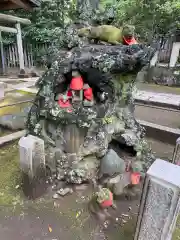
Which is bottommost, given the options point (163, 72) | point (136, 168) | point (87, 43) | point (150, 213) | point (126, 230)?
point (126, 230)

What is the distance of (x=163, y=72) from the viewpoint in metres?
11.2

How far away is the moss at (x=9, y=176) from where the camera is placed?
9.58ft

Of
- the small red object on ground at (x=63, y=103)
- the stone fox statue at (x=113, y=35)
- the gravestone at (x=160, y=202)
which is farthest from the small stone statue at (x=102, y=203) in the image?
the stone fox statue at (x=113, y=35)

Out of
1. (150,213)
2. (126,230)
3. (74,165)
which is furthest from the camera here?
(74,165)

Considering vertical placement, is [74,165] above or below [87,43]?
below

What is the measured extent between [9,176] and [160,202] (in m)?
2.55

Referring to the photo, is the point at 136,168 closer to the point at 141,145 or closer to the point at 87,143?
the point at 141,145

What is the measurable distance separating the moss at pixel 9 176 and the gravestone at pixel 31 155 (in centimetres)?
47

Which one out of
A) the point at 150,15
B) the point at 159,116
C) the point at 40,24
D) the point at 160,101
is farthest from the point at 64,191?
the point at 40,24

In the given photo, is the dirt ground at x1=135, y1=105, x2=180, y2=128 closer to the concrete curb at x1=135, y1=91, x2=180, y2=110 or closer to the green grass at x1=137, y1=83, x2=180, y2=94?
the concrete curb at x1=135, y1=91, x2=180, y2=110

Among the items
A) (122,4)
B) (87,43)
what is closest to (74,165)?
(87,43)

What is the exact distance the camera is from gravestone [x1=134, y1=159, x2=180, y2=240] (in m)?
1.71

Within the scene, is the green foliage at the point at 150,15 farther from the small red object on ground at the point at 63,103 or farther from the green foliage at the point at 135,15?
the small red object on ground at the point at 63,103

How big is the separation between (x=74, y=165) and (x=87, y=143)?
1.29 feet
